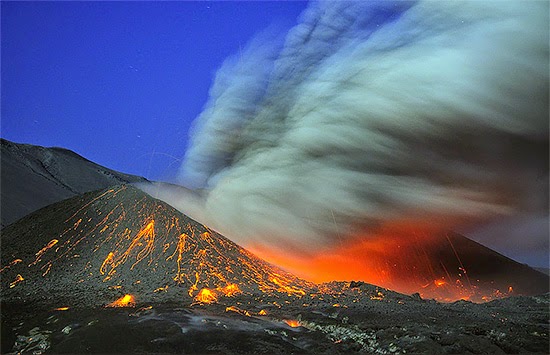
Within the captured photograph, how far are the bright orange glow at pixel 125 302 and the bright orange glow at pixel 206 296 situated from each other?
6.76 feet

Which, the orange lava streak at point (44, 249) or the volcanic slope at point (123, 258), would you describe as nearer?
the volcanic slope at point (123, 258)

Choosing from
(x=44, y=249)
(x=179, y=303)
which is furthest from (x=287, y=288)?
(x=44, y=249)

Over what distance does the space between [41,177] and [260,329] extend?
1851 inches

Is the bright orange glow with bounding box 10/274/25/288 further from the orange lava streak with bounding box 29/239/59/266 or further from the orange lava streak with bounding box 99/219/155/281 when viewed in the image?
the orange lava streak with bounding box 99/219/155/281

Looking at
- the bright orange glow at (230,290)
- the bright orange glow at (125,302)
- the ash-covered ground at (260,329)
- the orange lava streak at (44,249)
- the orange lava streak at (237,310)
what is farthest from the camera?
the orange lava streak at (44,249)

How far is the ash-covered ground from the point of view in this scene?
8.62 meters

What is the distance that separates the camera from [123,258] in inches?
657

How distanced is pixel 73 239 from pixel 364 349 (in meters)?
13.9

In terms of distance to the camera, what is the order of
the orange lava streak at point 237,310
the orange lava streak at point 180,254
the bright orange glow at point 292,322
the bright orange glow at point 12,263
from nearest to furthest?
the bright orange glow at point 292,322
the orange lava streak at point 237,310
the orange lava streak at point 180,254
the bright orange glow at point 12,263

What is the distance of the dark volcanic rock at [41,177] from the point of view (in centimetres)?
3548

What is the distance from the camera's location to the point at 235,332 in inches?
371

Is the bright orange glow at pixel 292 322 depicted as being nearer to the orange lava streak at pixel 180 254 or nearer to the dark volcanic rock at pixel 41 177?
the orange lava streak at pixel 180 254

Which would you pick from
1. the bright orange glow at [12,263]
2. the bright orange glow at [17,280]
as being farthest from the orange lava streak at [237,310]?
the bright orange glow at [12,263]

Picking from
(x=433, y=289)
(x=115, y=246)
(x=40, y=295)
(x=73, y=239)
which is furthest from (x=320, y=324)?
(x=433, y=289)
